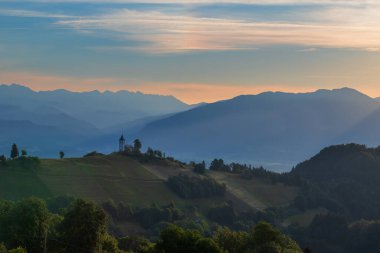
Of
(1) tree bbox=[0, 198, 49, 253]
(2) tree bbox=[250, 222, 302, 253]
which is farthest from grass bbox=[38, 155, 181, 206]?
(2) tree bbox=[250, 222, 302, 253]

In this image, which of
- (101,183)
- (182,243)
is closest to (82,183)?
(101,183)

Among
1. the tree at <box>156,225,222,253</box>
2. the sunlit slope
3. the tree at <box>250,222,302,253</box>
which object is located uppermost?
the sunlit slope

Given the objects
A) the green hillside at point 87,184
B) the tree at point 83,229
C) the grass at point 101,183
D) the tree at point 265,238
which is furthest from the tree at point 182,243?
the grass at point 101,183

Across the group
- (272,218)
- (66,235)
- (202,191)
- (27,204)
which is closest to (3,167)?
(202,191)

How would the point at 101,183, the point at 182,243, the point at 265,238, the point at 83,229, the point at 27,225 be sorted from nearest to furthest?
the point at 182,243, the point at 83,229, the point at 265,238, the point at 27,225, the point at 101,183

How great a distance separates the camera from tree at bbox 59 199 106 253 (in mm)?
78688

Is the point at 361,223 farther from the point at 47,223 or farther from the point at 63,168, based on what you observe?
the point at 47,223

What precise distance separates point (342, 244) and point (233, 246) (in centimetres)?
9331

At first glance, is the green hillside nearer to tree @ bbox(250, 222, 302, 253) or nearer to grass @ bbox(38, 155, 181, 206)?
grass @ bbox(38, 155, 181, 206)

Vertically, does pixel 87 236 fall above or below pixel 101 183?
below

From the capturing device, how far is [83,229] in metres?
→ 78.9

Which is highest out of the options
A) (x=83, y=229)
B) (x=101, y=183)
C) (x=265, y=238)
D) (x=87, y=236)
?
(x=101, y=183)

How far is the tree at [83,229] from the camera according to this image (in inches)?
3098

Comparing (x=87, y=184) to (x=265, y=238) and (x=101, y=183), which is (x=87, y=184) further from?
(x=265, y=238)
